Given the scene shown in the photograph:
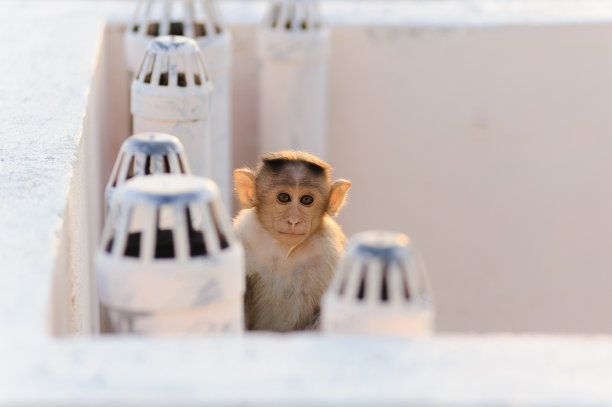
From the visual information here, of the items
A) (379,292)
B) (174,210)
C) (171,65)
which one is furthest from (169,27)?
(379,292)

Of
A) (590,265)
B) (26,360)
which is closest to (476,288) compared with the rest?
(590,265)

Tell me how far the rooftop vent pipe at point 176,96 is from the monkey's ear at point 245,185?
0.41 ft

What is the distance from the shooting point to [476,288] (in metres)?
5.77

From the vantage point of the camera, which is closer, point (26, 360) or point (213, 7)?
point (26, 360)

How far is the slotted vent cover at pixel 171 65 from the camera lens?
3428 mm

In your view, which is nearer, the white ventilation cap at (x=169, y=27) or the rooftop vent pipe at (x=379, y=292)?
the rooftop vent pipe at (x=379, y=292)

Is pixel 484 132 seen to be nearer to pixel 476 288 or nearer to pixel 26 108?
pixel 476 288

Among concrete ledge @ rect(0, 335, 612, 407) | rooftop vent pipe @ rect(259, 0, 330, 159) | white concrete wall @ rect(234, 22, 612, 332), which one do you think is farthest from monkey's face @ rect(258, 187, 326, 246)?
white concrete wall @ rect(234, 22, 612, 332)

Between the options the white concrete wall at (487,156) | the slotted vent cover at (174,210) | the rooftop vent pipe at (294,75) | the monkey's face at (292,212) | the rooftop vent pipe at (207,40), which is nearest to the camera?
the slotted vent cover at (174,210)

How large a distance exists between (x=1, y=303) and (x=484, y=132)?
13.3 ft

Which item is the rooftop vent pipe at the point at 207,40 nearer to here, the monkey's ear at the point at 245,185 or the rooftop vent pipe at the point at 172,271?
the monkey's ear at the point at 245,185

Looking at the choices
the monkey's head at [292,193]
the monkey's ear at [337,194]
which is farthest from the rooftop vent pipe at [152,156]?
the monkey's ear at [337,194]

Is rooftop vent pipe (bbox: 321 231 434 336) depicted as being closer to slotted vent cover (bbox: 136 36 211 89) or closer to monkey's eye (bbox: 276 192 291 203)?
monkey's eye (bbox: 276 192 291 203)

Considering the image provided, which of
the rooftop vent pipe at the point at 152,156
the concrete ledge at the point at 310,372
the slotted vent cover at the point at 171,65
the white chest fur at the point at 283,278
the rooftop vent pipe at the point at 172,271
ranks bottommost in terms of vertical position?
the white chest fur at the point at 283,278
